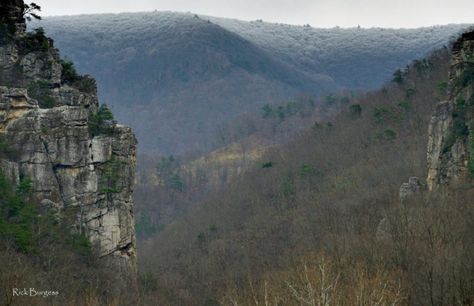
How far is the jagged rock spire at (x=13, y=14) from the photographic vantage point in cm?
4419

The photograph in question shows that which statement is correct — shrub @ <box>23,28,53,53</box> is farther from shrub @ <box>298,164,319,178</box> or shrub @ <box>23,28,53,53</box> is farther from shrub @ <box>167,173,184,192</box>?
shrub @ <box>167,173,184,192</box>

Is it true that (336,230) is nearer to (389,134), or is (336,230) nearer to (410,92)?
(389,134)

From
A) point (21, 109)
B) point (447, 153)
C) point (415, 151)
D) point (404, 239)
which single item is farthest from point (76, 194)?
point (415, 151)

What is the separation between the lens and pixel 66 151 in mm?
41344

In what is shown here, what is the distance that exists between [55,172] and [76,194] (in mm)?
2023

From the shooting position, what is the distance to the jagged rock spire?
145 ft

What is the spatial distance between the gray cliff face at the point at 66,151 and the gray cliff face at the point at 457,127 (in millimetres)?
25089

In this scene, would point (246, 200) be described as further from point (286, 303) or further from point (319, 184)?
point (286, 303)

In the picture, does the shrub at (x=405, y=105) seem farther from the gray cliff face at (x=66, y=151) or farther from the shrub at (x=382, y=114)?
the gray cliff face at (x=66, y=151)

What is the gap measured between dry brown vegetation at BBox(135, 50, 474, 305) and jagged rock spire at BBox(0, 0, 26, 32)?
847 inches

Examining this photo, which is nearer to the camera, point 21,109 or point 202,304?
point 21,109

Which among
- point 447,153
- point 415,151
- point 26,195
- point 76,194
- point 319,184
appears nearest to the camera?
point 26,195

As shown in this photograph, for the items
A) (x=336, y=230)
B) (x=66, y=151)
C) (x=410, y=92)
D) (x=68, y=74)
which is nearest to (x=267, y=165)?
(x=410, y=92)

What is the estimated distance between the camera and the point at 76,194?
137ft
